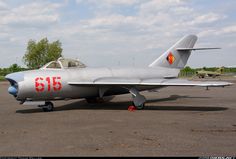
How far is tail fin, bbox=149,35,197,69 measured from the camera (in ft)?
55.5

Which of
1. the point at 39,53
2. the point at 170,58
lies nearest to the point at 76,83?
the point at 170,58

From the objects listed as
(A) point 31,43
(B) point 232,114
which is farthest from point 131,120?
(A) point 31,43

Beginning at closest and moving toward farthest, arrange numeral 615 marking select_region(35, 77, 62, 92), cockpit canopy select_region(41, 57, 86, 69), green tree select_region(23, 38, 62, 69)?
numeral 615 marking select_region(35, 77, 62, 92) < cockpit canopy select_region(41, 57, 86, 69) < green tree select_region(23, 38, 62, 69)

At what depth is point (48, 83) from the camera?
39.6 ft

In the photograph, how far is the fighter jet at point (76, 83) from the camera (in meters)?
11.8

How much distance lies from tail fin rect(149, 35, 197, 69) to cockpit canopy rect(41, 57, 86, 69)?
4982 millimetres

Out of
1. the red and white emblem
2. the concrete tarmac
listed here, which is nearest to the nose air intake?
the concrete tarmac

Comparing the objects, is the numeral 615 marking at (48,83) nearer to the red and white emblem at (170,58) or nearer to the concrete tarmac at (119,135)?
the concrete tarmac at (119,135)

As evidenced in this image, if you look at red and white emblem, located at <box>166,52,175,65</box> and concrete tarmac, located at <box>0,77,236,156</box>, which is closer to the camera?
Result: concrete tarmac, located at <box>0,77,236,156</box>

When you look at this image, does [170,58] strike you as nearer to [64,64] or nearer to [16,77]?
[64,64]

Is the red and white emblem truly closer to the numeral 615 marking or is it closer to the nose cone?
the numeral 615 marking

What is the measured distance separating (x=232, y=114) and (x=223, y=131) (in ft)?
11.7

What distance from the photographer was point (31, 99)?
40.4ft

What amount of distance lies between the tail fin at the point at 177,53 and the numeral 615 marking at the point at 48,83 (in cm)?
650
